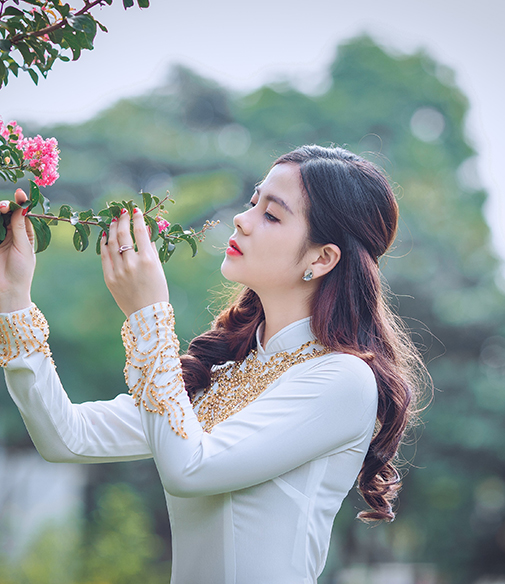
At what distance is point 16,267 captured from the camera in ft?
3.30

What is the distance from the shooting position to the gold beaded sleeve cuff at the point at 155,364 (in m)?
0.99

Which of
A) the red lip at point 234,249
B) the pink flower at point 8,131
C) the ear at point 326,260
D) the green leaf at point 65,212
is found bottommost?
the ear at point 326,260

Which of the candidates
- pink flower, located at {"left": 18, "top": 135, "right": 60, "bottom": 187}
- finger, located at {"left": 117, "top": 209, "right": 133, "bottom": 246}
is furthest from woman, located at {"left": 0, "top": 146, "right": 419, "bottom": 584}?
pink flower, located at {"left": 18, "top": 135, "right": 60, "bottom": 187}

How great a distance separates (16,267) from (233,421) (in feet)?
1.46

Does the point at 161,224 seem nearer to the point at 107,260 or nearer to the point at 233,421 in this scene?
the point at 107,260

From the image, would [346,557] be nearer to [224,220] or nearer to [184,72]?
[224,220]

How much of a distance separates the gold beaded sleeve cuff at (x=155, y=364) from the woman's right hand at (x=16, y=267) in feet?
0.61

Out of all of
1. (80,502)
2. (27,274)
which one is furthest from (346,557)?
(27,274)

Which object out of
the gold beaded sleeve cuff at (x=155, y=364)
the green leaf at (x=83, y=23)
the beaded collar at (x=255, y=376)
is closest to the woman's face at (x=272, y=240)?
the beaded collar at (x=255, y=376)

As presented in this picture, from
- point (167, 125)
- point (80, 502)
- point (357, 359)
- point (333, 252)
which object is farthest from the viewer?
point (167, 125)

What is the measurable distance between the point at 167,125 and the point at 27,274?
439 cm

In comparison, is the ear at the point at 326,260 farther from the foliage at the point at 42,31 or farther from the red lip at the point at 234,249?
the foliage at the point at 42,31

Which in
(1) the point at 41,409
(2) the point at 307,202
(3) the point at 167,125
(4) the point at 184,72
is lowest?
(1) the point at 41,409

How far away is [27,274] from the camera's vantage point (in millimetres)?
1017
